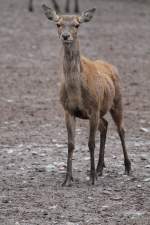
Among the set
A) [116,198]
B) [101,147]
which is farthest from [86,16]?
[116,198]

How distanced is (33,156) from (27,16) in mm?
15302

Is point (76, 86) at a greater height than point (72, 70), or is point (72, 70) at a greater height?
point (72, 70)

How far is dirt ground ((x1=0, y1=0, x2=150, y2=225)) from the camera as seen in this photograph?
7590mm

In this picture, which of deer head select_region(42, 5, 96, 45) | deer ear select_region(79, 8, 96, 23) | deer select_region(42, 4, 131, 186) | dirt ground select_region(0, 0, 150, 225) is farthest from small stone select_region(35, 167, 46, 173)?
deer ear select_region(79, 8, 96, 23)

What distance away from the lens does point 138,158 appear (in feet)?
33.0

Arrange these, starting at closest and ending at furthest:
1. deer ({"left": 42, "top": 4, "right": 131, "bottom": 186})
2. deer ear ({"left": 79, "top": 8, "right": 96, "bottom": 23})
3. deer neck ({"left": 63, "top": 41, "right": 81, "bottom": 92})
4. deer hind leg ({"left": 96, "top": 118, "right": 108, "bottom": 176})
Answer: deer ({"left": 42, "top": 4, "right": 131, "bottom": 186}) → deer neck ({"left": 63, "top": 41, "right": 81, "bottom": 92}) → deer ear ({"left": 79, "top": 8, "right": 96, "bottom": 23}) → deer hind leg ({"left": 96, "top": 118, "right": 108, "bottom": 176})

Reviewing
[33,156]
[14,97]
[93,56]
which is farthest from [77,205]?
[93,56]

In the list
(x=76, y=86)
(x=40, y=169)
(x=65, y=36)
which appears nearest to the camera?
(x=65, y=36)

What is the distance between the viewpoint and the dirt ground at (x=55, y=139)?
24.9ft

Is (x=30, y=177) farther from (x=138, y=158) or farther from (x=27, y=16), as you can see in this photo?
(x=27, y=16)

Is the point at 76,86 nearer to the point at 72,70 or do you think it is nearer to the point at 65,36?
the point at 72,70

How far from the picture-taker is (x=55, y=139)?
11.1m

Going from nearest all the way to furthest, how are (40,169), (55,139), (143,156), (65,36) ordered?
(65,36) < (40,169) < (143,156) < (55,139)

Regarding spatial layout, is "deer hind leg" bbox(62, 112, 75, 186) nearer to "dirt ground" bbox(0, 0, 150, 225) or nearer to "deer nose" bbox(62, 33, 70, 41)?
"dirt ground" bbox(0, 0, 150, 225)
